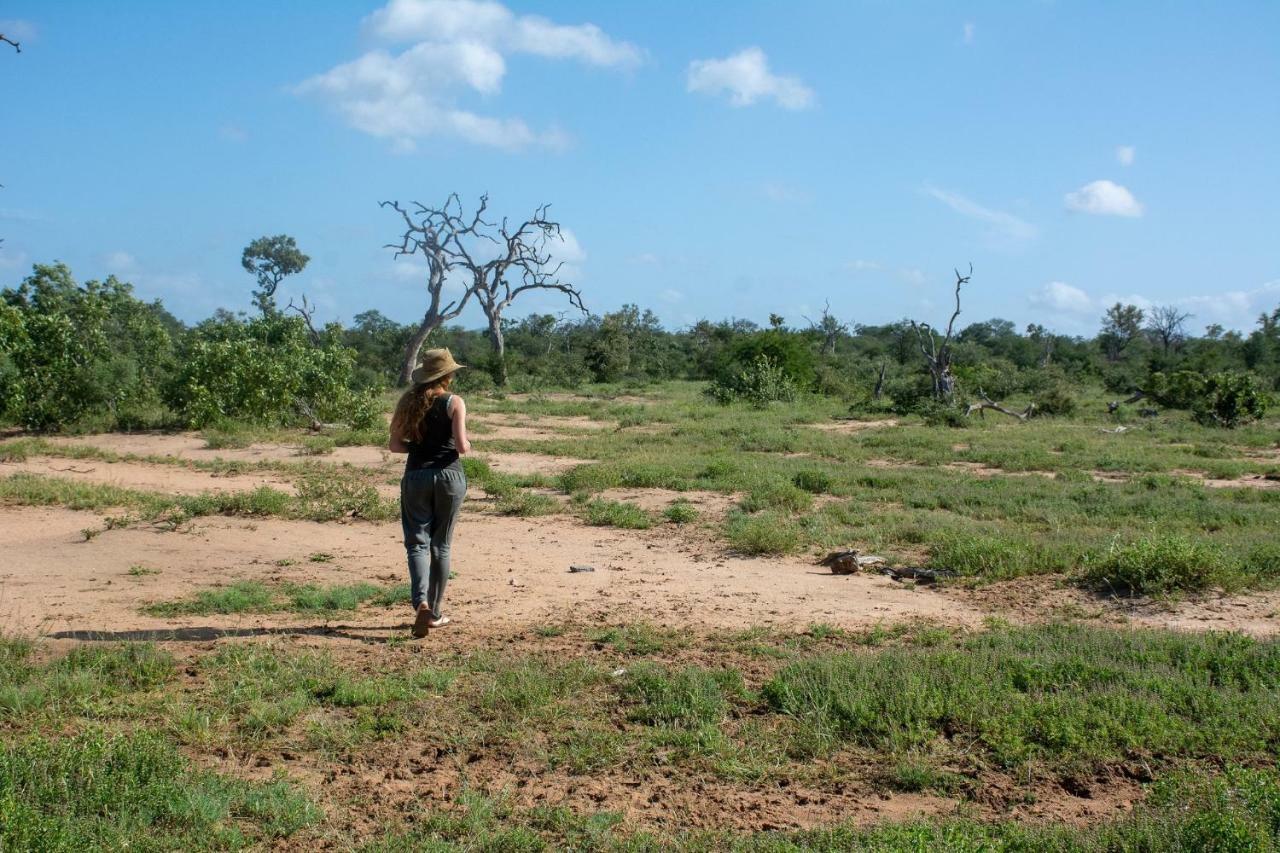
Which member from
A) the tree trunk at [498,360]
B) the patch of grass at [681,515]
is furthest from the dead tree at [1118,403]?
the tree trunk at [498,360]

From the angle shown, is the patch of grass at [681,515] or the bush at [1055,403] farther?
the bush at [1055,403]

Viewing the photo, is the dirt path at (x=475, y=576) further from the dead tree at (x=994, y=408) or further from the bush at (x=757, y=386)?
the bush at (x=757, y=386)

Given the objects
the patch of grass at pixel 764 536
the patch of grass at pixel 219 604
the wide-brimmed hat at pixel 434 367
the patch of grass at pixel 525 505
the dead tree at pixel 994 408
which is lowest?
the patch of grass at pixel 219 604

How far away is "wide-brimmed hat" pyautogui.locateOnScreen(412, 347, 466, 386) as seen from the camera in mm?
6133

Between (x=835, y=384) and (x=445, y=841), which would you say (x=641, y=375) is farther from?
(x=445, y=841)

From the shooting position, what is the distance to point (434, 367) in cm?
618

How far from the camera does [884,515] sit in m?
10.5

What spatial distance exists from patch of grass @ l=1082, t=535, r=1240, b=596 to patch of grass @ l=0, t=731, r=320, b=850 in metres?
6.00

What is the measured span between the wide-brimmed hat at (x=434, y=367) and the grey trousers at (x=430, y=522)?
568 millimetres

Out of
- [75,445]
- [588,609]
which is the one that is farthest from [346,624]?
[75,445]

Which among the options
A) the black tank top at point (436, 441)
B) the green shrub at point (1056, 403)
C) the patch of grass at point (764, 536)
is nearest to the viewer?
the black tank top at point (436, 441)

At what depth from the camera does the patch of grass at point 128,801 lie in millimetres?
3439

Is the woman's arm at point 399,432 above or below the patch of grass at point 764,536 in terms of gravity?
above

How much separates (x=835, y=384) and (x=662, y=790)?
30763 millimetres
